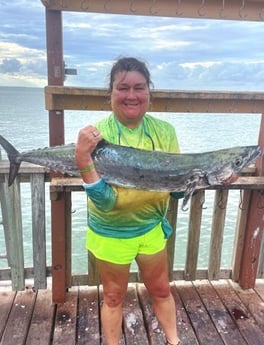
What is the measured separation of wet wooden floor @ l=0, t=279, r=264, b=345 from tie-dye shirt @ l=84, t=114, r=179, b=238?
2.92ft

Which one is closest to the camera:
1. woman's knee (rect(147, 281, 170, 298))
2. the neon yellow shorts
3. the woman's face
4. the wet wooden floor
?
the woman's face

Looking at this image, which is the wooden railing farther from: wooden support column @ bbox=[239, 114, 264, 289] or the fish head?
the fish head

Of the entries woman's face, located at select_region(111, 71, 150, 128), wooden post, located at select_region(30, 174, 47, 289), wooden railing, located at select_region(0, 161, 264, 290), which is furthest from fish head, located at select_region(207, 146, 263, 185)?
wooden post, located at select_region(30, 174, 47, 289)

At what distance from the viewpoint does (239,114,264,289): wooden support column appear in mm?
2539

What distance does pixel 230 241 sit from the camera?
6.14 m

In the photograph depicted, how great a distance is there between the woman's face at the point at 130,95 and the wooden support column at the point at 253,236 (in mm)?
1193

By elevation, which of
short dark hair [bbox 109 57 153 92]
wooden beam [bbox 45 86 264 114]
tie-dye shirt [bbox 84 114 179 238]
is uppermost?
short dark hair [bbox 109 57 153 92]

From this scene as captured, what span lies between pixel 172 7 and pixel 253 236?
1.74 m

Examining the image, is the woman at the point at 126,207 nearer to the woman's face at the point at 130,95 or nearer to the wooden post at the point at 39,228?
the woman's face at the point at 130,95

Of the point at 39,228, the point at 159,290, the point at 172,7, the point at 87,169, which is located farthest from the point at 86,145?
the point at 39,228

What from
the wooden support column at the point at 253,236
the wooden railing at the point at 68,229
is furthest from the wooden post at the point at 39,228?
the wooden support column at the point at 253,236

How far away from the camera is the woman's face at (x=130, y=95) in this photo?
1550mm

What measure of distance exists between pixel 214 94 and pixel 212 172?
2.88ft

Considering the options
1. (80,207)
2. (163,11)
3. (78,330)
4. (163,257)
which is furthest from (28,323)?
(80,207)
